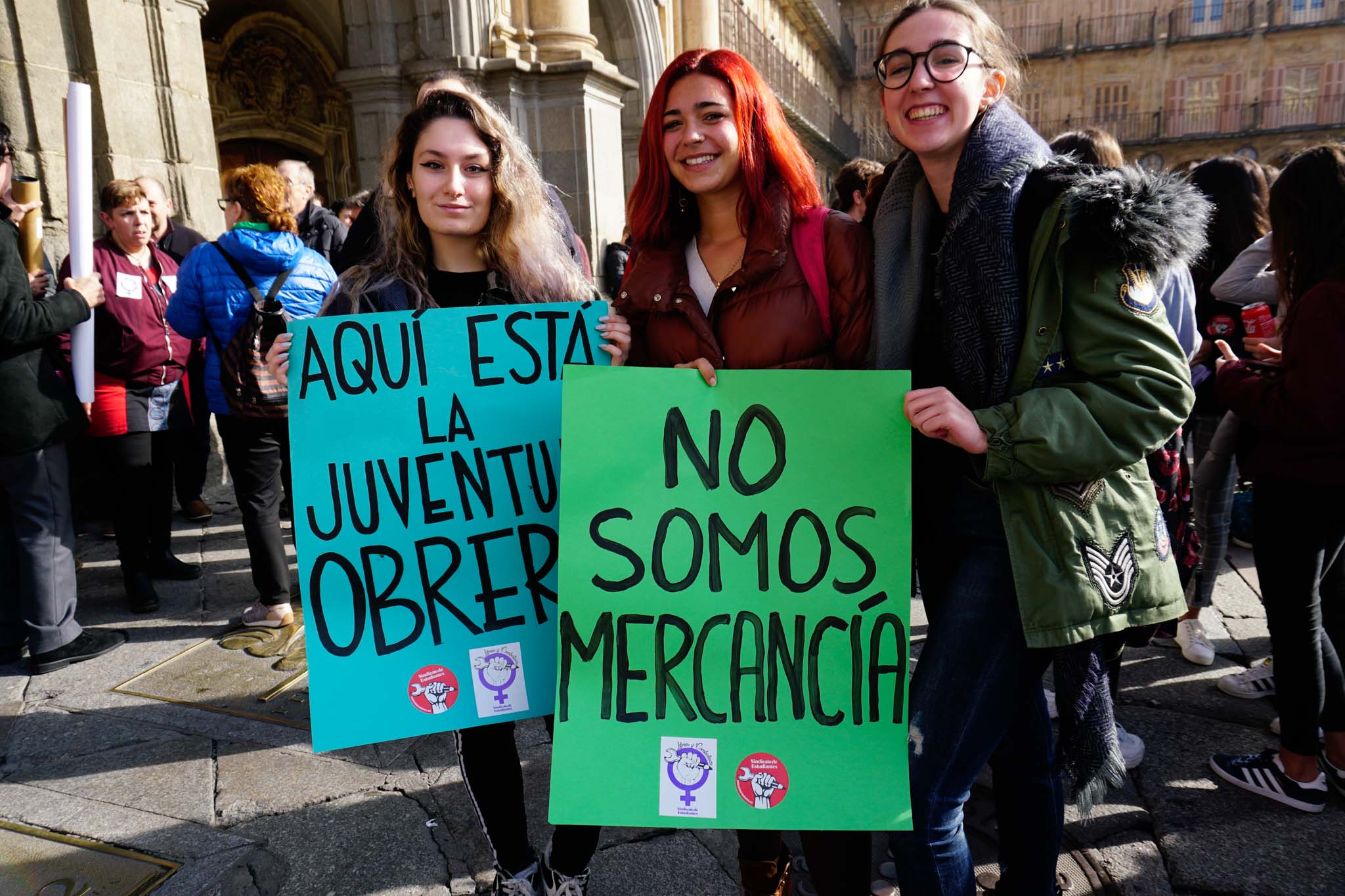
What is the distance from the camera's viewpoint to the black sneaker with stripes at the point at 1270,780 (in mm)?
2365

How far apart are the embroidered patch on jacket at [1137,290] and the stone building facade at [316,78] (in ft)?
18.1

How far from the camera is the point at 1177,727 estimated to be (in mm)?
2842

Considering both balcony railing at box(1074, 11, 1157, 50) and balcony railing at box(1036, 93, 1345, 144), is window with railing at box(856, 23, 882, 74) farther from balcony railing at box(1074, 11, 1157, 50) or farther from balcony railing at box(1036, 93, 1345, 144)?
balcony railing at box(1036, 93, 1345, 144)

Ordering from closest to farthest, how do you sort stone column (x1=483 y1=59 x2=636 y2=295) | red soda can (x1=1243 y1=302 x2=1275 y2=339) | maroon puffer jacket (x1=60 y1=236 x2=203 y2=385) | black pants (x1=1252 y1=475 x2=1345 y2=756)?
black pants (x1=1252 y1=475 x2=1345 y2=756) < red soda can (x1=1243 y1=302 x2=1275 y2=339) < maroon puffer jacket (x1=60 y1=236 x2=203 y2=385) < stone column (x1=483 y1=59 x2=636 y2=295)

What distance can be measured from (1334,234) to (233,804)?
135 inches

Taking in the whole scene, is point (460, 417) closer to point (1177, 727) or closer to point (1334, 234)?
point (1334, 234)

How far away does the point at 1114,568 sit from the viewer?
1.48m

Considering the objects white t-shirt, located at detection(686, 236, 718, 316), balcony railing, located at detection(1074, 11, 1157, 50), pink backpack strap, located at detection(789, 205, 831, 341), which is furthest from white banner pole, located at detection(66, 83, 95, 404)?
balcony railing, located at detection(1074, 11, 1157, 50)

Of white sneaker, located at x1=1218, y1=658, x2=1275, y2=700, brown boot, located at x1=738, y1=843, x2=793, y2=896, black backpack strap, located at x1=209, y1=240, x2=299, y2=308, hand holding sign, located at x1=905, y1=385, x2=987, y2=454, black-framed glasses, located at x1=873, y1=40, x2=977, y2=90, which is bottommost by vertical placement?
white sneaker, located at x1=1218, y1=658, x2=1275, y2=700

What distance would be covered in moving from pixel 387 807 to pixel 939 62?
7.79ft

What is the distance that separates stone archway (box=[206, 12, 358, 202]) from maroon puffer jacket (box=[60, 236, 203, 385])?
5.38 metres

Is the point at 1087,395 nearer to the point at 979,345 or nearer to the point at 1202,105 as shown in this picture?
the point at 979,345

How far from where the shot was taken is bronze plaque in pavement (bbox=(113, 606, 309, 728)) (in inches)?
122

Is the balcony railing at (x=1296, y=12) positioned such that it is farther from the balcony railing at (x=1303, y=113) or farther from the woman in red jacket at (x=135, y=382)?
the woman in red jacket at (x=135, y=382)
